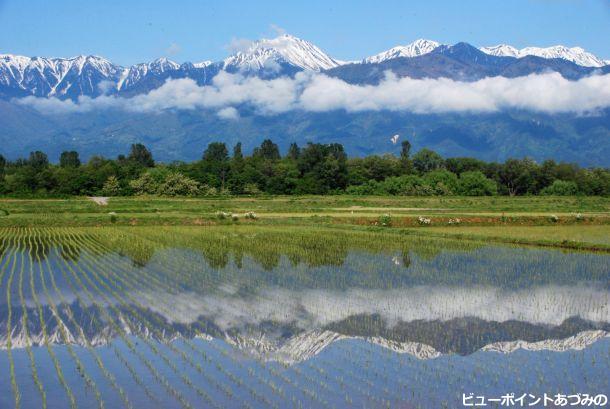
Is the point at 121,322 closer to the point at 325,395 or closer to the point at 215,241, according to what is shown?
the point at 325,395

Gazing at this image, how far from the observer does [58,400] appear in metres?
8.88

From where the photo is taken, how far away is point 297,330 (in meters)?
12.4

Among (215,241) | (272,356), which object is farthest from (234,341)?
(215,241)

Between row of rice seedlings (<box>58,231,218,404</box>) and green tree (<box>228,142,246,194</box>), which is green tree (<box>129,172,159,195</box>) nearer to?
green tree (<box>228,142,246,194</box>)

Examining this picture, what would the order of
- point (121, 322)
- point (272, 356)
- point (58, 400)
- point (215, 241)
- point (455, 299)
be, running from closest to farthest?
point (58, 400)
point (272, 356)
point (121, 322)
point (455, 299)
point (215, 241)

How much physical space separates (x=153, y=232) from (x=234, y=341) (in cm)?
2152

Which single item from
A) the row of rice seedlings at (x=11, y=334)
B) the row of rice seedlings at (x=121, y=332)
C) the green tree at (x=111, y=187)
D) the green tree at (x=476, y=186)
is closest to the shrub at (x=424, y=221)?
the row of rice seedlings at (x=121, y=332)

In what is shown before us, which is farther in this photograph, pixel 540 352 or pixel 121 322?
pixel 121 322

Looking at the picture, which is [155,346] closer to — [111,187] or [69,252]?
[69,252]

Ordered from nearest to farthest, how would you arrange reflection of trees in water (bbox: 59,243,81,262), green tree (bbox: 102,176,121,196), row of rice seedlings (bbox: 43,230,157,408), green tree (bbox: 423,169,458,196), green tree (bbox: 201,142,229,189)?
row of rice seedlings (bbox: 43,230,157,408) → reflection of trees in water (bbox: 59,243,81,262) → green tree (bbox: 102,176,121,196) → green tree (bbox: 423,169,458,196) → green tree (bbox: 201,142,229,189)

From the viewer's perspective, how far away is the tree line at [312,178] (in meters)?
82.9

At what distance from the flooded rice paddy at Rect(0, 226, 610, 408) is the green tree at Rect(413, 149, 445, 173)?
274ft

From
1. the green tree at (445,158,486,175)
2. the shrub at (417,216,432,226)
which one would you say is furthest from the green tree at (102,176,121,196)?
the shrub at (417,216,432,226)

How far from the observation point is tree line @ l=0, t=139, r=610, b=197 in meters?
82.9
